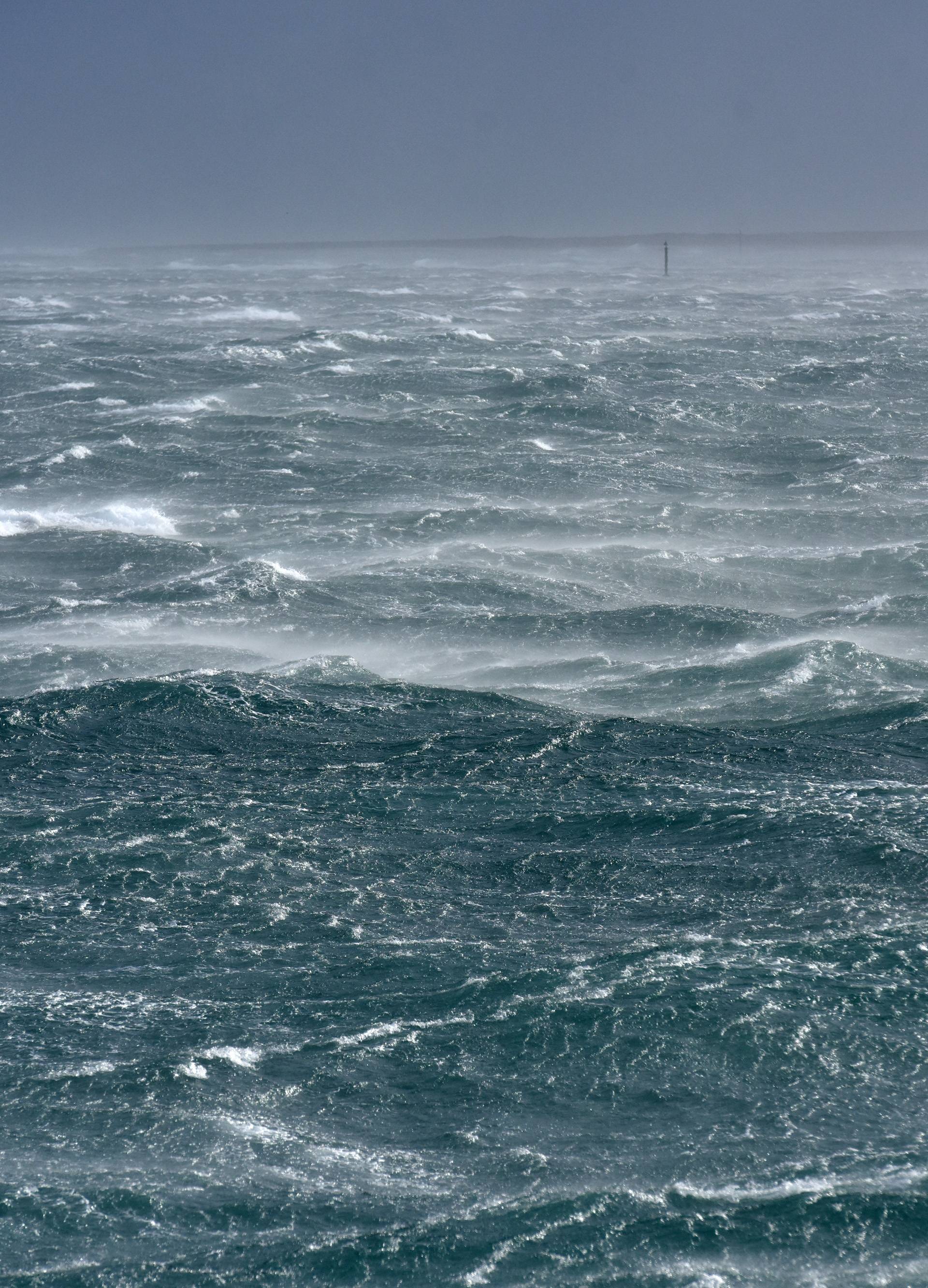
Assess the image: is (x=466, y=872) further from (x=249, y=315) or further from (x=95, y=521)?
(x=249, y=315)

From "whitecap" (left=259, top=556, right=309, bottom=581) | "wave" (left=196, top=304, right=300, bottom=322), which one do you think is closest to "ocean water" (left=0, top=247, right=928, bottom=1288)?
"whitecap" (left=259, top=556, right=309, bottom=581)

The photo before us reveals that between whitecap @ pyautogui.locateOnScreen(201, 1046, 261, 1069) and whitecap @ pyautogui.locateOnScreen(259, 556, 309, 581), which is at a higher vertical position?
whitecap @ pyautogui.locateOnScreen(259, 556, 309, 581)

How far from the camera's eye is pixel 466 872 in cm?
3703

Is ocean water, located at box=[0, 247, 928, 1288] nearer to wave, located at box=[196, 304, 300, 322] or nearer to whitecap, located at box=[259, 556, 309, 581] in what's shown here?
whitecap, located at box=[259, 556, 309, 581]

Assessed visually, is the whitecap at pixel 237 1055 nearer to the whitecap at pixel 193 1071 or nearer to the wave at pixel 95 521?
the whitecap at pixel 193 1071

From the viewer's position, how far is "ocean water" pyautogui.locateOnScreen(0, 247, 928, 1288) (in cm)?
2500

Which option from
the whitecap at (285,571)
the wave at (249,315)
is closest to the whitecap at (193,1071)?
the whitecap at (285,571)

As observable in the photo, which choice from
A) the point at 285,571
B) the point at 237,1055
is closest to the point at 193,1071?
the point at 237,1055

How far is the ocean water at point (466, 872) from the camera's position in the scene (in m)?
25.0

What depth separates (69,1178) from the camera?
84.3 feet

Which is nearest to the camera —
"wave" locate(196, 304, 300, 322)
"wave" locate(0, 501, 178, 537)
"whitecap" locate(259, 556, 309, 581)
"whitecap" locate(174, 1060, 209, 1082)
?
"whitecap" locate(174, 1060, 209, 1082)

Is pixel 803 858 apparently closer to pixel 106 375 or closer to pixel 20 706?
pixel 20 706

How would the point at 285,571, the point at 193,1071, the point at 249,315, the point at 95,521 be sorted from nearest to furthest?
1. the point at 193,1071
2. the point at 285,571
3. the point at 95,521
4. the point at 249,315

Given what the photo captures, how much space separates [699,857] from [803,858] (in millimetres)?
2885
